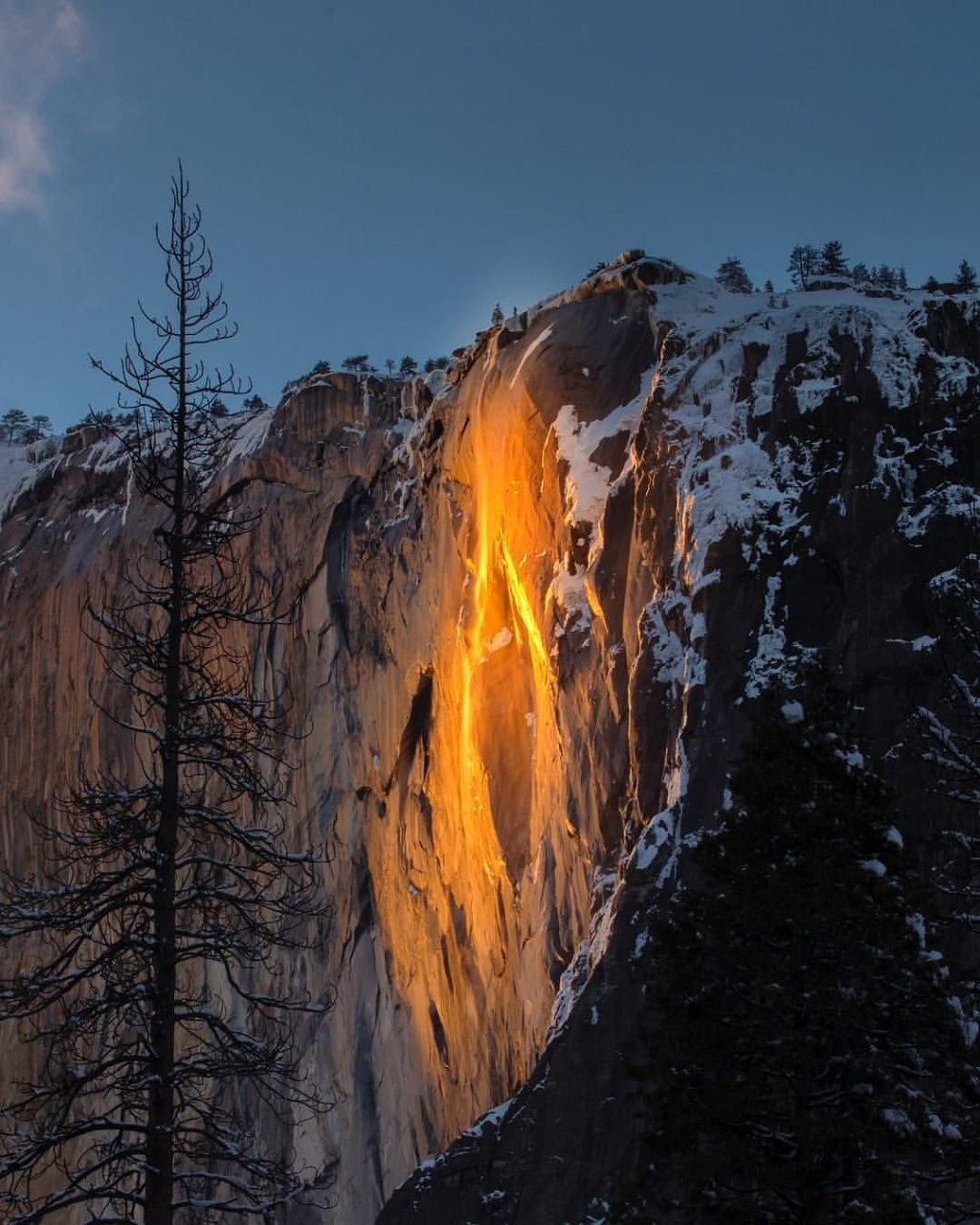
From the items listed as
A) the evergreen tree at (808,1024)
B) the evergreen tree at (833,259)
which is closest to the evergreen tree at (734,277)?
the evergreen tree at (833,259)

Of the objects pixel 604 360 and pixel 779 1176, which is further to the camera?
pixel 604 360

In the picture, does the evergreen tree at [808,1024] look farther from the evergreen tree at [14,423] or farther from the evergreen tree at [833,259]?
the evergreen tree at [14,423]

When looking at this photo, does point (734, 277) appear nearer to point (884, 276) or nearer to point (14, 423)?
point (884, 276)

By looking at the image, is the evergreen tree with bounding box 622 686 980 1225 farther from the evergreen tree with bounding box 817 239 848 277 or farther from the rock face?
the evergreen tree with bounding box 817 239 848 277

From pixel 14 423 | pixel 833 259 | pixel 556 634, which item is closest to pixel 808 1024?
pixel 556 634

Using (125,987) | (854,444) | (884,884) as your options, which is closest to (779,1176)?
(884,884)

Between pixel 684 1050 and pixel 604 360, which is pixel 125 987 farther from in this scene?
pixel 604 360

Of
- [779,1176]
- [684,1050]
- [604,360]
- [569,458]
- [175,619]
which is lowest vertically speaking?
[779,1176]
